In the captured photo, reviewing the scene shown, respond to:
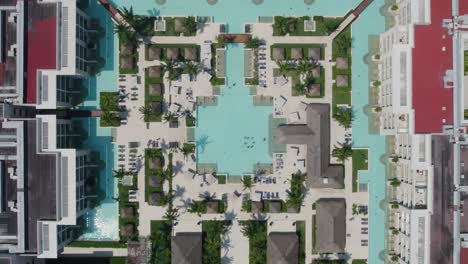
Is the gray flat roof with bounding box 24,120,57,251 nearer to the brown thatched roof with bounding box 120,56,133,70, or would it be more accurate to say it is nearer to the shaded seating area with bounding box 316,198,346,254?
the brown thatched roof with bounding box 120,56,133,70

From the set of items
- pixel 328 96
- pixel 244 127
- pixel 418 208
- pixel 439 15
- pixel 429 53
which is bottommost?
pixel 418 208

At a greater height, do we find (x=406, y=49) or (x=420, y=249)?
(x=406, y=49)

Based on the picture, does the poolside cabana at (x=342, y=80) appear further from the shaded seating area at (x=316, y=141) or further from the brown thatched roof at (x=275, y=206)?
the brown thatched roof at (x=275, y=206)

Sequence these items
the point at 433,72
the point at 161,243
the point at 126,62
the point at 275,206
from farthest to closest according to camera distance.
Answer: the point at 161,243 < the point at 275,206 < the point at 126,62 < the point at 433,72

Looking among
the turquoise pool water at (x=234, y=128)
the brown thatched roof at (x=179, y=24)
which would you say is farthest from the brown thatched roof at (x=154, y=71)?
the turquoise pool water at (x=234, y=128)

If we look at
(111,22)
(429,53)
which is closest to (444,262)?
(429,53)

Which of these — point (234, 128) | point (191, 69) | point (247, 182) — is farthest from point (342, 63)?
point (247, 182)

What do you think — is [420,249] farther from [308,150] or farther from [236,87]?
[236,87]

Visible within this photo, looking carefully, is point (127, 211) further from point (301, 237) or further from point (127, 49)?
point (301, 237)
